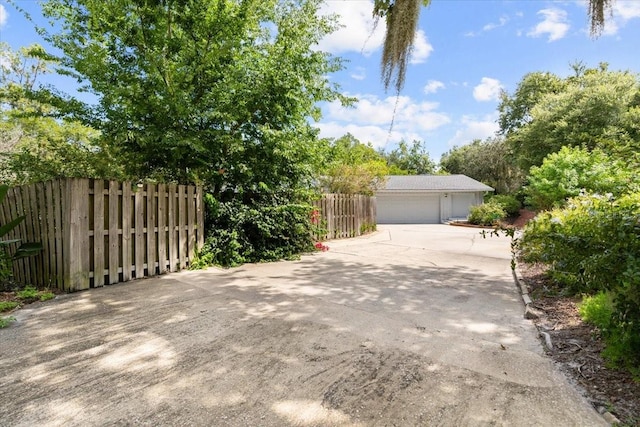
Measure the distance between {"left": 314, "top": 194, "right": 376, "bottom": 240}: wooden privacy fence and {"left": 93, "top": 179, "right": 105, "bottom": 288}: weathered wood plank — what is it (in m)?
6.43

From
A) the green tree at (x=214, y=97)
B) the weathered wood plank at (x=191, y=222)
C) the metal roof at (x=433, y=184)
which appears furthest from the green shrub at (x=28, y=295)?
the metal roof at (x=433, y=184)

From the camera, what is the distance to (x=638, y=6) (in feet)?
9.29

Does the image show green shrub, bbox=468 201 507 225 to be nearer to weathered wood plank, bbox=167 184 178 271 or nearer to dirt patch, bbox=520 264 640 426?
dirt patch, bbox=520 264 640 426

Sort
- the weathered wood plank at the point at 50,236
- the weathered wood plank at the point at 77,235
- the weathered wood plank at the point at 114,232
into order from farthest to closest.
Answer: the weathered wood plank at the point at 114,232 → the weathered wood plank at the point at 50,236 → the weathered wood plank at the point at 77,235

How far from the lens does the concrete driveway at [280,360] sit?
80.6 inches

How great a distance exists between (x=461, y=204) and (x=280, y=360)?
79.2 ft

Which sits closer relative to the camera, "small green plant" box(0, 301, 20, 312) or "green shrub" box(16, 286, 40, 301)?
"small green plant" box(0, 301, 20, 312)

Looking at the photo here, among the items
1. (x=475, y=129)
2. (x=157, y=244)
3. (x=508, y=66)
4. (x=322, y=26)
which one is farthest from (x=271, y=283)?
(x=475, y=129)

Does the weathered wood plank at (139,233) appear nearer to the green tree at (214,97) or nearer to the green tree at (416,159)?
the green tree at (214,97)

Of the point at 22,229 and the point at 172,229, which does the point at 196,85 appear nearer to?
the point at 172,229

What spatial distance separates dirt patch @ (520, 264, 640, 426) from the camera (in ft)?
6.99

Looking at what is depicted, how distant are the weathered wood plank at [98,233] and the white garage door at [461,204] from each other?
2295 cm

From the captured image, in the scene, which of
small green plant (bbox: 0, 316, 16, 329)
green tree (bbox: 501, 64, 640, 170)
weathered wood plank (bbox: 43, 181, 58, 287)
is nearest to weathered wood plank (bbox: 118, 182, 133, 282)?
weathered wood plank (bbox: 43, 181, 58, 287)

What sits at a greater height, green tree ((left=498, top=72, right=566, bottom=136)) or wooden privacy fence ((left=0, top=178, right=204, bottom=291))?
green tree ((left=498, top=72, right=566, bottom=136))
